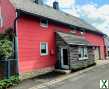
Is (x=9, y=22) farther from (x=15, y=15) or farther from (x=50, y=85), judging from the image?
(x=50, y=85)

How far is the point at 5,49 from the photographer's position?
1761cm

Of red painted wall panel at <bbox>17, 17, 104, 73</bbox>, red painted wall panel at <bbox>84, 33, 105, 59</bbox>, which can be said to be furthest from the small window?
red painted wall panel at <bbox>84, 33, 105, 59</bbox>

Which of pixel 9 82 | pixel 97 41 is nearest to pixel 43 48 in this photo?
pixel 9 82

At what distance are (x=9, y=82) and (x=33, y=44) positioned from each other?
5.26m

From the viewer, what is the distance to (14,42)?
1895 centimetres

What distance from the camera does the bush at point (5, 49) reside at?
57.7ft

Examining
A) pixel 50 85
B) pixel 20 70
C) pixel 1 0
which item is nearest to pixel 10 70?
pixel 20 70

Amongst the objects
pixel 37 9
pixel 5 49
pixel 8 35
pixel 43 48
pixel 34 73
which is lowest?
pixel 34 73

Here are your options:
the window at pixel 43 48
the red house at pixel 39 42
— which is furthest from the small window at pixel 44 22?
the window at pixel 43 48

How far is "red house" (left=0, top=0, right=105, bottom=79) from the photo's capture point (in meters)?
19.5

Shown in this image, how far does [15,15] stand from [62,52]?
6825 mm

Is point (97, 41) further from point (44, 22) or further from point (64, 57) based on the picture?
point (44, 22)

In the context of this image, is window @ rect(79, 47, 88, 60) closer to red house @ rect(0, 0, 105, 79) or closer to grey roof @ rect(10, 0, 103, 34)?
red house @ rect(0, 0, 105, 79)

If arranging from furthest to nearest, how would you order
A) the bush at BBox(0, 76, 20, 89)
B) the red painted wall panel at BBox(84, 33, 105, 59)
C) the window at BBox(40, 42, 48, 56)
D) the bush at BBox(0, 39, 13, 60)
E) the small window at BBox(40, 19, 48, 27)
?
the red painted wall panel at BBox(84, 33, 105, 59) → the small window at BBox(40, 19, 48, 27) → the window at BBox(40, 42, 48, 56) → the bush at BBox(0, 39, 13, 60) → the bush at BBox(0, 76, 20, 89)
